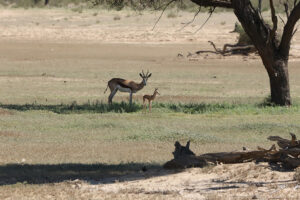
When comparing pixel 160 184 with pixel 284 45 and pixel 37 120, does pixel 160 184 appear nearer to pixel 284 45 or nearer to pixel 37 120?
pixel 37 120

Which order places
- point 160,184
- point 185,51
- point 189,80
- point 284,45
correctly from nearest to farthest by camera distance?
point 160,184
point 284,45
point 189,80
point 185,51

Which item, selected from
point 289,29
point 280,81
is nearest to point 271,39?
point 289,29

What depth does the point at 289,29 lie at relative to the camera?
1986cm

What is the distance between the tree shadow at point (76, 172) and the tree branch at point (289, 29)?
30.6 ft

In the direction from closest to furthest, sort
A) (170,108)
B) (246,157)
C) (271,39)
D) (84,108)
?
(246,157)
(84,108)
(170,108)
(271,39)

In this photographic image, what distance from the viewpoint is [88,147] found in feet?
45.3

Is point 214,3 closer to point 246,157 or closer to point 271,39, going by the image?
point 271,39

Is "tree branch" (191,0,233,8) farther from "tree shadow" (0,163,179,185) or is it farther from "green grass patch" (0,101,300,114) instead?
"tree shadow" (0,163,179,185)

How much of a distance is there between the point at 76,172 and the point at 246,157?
2386 millimetres

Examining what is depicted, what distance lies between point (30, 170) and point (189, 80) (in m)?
17.4

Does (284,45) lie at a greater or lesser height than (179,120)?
greater

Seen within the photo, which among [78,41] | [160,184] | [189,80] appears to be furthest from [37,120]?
[78,41]

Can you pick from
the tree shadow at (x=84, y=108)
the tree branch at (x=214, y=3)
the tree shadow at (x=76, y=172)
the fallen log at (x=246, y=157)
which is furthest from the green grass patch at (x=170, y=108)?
the fallen log at (x=246, y=157)

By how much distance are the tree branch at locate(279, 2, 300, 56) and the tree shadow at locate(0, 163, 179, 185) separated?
9.34 metres
